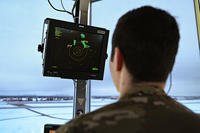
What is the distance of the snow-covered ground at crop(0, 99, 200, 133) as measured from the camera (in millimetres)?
2844

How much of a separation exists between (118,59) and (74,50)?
4.69 ft

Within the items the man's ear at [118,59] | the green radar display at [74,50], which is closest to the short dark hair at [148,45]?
the man's ear at [118,59]

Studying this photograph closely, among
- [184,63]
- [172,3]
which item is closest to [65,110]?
[184,63]

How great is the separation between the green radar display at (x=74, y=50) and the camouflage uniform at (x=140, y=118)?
1.43m

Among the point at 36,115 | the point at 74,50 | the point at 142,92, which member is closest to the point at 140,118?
the point at 142,92

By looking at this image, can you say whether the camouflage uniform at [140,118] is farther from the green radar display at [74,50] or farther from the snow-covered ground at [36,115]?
the snow-covered ground at [36,115]

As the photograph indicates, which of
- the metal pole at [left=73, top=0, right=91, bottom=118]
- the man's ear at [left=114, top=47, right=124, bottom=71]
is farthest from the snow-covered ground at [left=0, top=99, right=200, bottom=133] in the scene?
the man's ear at [left=114, top=47, right=124, bottom=71]

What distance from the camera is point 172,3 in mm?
3396

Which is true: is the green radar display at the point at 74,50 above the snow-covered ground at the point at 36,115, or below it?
above

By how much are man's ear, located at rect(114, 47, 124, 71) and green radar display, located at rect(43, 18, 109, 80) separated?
1369 mm

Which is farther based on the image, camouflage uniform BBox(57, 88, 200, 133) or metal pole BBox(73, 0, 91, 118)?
metal pole BBox(73, 0, 91, 118)

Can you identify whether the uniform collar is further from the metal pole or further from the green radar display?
the metal pole

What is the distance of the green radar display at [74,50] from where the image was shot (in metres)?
2.38

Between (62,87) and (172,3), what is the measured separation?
149cm
